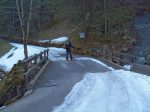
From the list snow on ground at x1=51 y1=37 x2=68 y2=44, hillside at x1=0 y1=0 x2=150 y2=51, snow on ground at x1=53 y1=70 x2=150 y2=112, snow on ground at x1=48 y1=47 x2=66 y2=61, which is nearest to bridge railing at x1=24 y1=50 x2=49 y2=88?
snow on ground at x1=53 y1=70 x2=150 y2=112

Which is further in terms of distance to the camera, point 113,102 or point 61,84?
point 61,84

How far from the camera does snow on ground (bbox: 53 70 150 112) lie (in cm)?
1142

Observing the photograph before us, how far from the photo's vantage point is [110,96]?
44.4 feet

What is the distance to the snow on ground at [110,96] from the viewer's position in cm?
1142

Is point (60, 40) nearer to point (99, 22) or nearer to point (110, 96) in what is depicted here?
point (99, 22)

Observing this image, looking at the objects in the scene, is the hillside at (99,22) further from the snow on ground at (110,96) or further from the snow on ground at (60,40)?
the snow on ground at (110,96)

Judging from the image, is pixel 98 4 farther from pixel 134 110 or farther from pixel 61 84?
pixel 134 110

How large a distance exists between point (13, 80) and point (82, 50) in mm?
31755

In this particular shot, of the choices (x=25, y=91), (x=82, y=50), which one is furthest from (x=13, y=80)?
(x=82, y=50)

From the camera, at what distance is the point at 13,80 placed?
16.7 metres

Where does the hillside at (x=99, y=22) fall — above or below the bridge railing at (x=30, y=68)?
above

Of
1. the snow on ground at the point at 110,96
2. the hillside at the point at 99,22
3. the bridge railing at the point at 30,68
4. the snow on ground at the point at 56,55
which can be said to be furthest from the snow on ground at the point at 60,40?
the snow on ground at the point at 110,96

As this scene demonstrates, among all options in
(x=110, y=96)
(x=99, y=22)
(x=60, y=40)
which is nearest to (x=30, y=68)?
(x=110, y=96)

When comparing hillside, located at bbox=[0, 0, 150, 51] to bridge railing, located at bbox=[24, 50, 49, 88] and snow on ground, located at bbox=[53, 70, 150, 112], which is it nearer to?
bridge railing, located at bbox=[24, 50, 49, 88]
